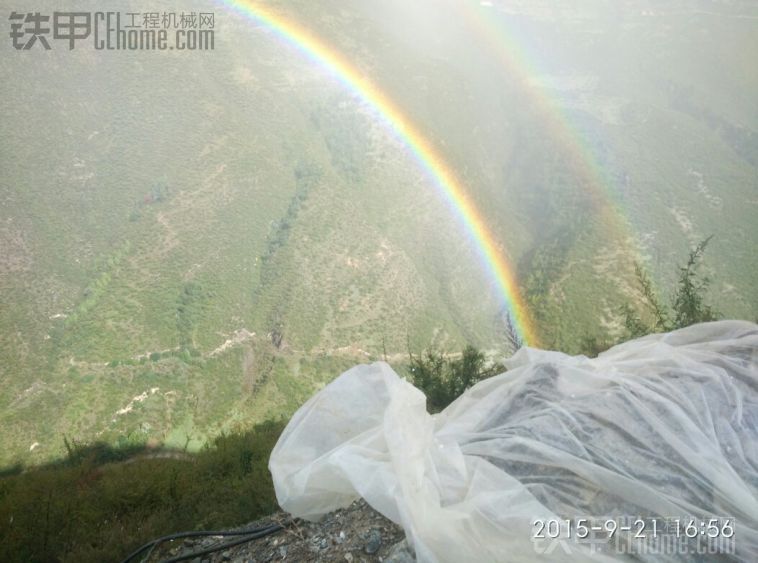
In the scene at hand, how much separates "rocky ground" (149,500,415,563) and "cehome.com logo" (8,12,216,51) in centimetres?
3247

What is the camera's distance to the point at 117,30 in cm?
2941

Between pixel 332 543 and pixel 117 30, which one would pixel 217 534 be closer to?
pixel 332 543

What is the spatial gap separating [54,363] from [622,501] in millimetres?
19313

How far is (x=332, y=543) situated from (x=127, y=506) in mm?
2671

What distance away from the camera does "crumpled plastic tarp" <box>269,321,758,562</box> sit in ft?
7.00

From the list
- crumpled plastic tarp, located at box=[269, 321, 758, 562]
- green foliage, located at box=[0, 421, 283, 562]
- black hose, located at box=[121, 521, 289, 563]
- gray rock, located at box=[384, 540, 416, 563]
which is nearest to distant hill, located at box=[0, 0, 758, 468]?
green foliage, located at box=[0, 421, 283, 562]

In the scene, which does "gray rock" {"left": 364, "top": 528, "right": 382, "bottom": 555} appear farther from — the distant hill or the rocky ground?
the distant hill

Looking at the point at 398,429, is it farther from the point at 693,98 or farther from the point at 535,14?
the point at 535,14

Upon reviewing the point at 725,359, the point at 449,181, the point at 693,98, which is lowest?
the point at 725,359

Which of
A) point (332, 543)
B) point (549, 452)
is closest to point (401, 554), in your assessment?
point (332, 543)

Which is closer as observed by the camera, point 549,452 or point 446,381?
point 549,452

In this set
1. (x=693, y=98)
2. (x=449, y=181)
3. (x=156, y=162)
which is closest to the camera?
(x=156, y=162)

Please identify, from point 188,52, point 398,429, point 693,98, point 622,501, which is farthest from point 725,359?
point 693,98

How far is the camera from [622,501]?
2217mm
